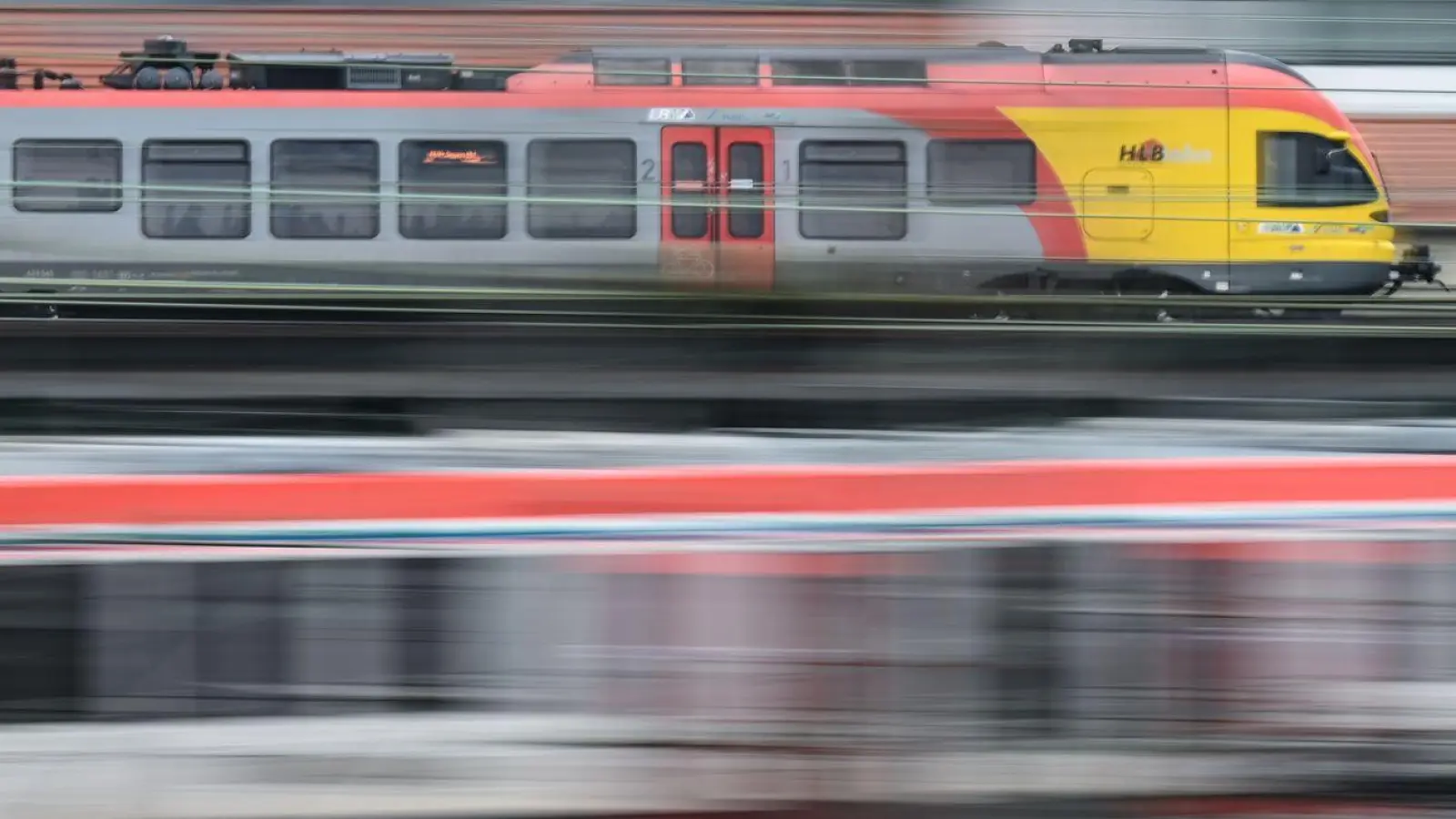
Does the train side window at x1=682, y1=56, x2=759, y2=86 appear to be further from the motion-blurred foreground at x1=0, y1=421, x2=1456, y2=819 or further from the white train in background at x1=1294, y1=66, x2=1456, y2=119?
the white train in background at x1=1294, y1=66, x2=1456, y2=119

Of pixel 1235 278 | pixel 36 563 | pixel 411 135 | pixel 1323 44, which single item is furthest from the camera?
pixel 411 135

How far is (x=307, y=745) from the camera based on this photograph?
1.89 meters

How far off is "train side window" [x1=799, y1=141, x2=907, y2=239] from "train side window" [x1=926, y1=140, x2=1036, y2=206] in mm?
71

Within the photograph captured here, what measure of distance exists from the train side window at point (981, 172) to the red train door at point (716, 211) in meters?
0.25

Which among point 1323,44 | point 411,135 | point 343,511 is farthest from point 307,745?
point 1323,44

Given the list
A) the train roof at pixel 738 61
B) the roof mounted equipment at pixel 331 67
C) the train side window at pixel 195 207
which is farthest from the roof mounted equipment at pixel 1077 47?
the train side window at pixel 195 207

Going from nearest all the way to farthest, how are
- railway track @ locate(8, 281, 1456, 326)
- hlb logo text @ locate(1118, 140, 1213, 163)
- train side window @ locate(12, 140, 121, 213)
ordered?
hlb logo text @ locate(1118, 140, 1213, 163)
railway track @ locate(8, 281, 1456, 326)
train side window @ locate(12, 140, 121, 213)

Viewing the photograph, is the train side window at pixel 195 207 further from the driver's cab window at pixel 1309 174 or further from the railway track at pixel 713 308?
the driver's cab window at pixel 1309 174

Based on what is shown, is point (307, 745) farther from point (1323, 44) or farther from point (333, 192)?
point (1323, 44)

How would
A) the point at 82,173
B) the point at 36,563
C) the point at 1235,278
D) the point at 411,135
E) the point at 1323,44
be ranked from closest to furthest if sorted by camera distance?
the point at 36,563 < the point at 1323,44 < the point at 1235,278 < the point at 82,173 < the point at 411,135

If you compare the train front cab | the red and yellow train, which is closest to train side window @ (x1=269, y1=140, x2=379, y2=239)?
the red and yellow train

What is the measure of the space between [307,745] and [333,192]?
77 cm

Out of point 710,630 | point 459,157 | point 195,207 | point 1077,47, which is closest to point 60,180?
point 195,207

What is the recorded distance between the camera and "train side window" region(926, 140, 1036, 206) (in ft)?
6.68
